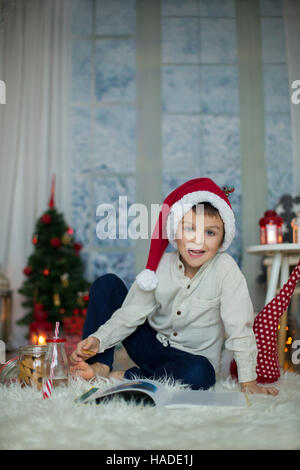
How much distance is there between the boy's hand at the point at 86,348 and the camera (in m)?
1.14

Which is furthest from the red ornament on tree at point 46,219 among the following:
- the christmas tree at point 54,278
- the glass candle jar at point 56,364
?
the glass candle jar at point 56,364

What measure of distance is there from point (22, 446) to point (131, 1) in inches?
118

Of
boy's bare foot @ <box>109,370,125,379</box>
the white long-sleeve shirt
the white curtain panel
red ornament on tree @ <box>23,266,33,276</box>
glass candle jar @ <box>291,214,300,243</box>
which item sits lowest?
boy's bare foot @ <box>109,370,125,379</box>

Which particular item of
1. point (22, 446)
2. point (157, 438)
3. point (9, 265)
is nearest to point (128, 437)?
point (157, 438)

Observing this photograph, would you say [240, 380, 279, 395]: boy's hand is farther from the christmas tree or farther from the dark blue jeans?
the christmas tree

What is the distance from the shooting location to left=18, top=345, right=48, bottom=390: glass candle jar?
3.36 feet

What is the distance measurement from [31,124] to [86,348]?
2.18 meters

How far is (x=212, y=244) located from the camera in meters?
1.19

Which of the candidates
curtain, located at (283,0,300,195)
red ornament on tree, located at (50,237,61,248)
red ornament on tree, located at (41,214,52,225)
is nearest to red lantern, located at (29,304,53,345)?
red ornament on tree, located at (50,237,61,248)

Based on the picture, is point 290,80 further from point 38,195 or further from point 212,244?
point 212,244

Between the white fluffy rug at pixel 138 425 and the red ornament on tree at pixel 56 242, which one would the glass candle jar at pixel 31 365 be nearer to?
the white fluffy rug at pixel 138 425

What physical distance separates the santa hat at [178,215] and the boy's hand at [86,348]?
182 millimetres

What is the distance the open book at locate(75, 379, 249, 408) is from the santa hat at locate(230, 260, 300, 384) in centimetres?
31

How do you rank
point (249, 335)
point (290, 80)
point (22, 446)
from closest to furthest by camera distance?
point (22, 446), point (249, 335), point (290, 80)
